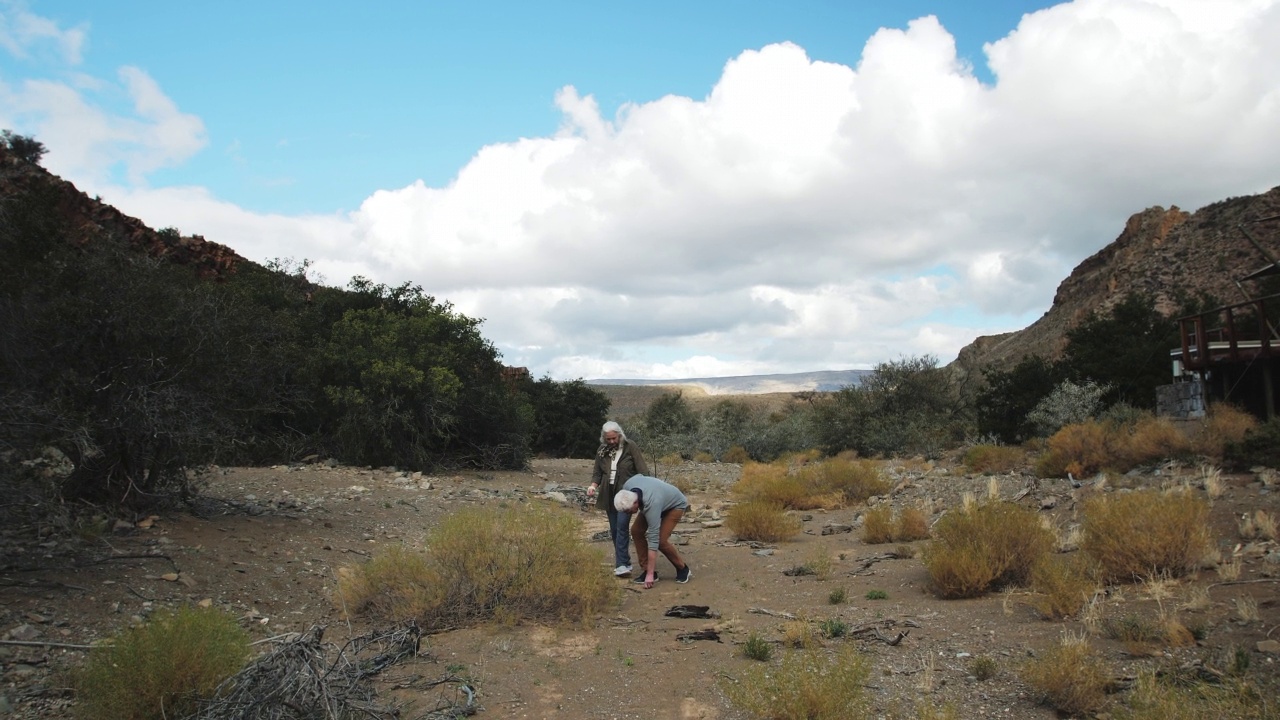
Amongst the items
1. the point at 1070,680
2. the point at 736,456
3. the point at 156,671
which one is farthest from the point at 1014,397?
the point at 156,671

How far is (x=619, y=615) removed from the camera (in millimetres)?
7172

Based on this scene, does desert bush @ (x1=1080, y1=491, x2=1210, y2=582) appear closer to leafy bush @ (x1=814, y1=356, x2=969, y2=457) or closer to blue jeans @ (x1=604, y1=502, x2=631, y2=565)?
blue jeans @ (x1=604, y1=502, x2=631, y2=565)

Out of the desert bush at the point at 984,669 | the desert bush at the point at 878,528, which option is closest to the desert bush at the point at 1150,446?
the desert bush at the point at 878,528

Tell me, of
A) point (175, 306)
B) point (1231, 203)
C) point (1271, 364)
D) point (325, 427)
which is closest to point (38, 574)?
point (175, 306)

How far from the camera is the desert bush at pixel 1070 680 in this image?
4.48 m

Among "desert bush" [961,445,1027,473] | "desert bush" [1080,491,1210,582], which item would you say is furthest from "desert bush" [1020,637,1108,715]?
"desert bush" [961,445,1027,473]

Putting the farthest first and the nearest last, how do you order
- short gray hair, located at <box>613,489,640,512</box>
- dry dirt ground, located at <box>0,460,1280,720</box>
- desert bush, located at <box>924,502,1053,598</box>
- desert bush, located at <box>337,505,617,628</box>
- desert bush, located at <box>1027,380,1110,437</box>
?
1. desert bush, located at <box>1027,380,1110,437</box>
2. short gray hair, located at <box>613,489,640,512</box>
3. desert bush, located at <box>924,502,1053,598</box>
4. desert bush, located at <box>337,505,617,628</box>
5. dry dirt ground, located at <box>0,460,1280,720</box>

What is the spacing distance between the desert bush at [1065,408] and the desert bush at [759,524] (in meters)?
13.1

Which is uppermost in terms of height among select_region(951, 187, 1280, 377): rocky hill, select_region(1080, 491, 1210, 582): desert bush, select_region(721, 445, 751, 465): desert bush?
select_region(951, 187, 1280, 377): rocky hill

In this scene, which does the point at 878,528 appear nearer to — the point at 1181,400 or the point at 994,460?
the point at 994,460

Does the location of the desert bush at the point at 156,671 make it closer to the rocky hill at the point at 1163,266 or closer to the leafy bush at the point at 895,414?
the leafy bush at the point at 895,414

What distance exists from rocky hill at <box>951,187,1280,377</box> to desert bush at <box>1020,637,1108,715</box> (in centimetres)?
3134

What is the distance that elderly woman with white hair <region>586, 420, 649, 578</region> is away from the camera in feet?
27.7

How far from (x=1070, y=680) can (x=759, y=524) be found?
23.1ft
